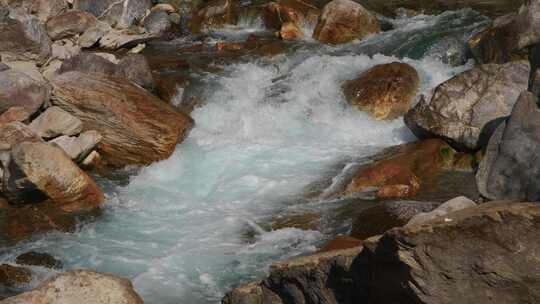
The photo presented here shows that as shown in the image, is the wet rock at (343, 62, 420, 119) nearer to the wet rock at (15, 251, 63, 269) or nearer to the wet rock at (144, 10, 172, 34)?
the wet rock at (15, 251, 63, 269)

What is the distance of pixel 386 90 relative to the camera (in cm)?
1323

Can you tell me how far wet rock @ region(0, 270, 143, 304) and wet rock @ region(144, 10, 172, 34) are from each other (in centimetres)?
1487

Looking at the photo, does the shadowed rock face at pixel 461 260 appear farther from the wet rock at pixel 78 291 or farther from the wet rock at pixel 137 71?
the wet rock at pixel 137 71

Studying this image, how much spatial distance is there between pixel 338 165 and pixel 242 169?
65.1 inches

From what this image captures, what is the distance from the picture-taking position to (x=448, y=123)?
37.0 feet

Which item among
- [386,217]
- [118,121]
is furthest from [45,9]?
[386,217]

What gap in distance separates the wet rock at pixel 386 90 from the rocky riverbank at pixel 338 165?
3cm

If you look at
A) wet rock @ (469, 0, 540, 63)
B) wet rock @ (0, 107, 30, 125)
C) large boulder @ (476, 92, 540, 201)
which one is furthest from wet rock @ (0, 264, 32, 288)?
wet rock @ (469, 0, 540, 63)

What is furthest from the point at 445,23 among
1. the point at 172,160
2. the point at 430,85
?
the point at 172,160

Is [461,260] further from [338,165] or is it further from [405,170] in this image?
[338,165]

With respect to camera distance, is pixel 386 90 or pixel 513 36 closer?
pixel 513 36

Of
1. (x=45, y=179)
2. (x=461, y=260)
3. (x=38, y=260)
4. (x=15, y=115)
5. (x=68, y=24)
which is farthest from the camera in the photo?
(x=68, y=24)

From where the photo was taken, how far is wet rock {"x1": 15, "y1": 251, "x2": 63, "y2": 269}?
863 centimetres

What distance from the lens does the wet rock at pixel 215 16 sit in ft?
66.0
